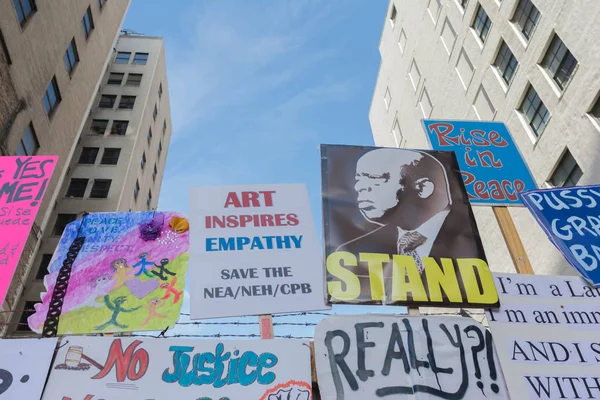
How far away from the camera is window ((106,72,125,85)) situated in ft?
149

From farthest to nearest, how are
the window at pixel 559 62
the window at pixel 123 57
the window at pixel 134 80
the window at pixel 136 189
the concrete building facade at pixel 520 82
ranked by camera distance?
the window at pixel 123 57
the window at pixel 134 80
the window at pixel 136 189
the window at pixel 559 62
the concrete building facade at pixel 520 82

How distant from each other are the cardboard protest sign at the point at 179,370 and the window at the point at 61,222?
3200 centimetres

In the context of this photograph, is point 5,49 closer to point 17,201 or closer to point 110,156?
point 17,201

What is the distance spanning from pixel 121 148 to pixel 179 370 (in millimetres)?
37092

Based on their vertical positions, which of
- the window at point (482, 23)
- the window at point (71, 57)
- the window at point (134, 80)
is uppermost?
the window at point (134, 80)

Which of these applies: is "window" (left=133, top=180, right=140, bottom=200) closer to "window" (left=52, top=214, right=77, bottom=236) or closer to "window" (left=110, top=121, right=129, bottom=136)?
"window" (left=110, top=121, right=129, bottom=136)

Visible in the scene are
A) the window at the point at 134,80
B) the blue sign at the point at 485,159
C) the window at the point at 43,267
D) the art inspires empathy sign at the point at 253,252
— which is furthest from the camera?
the window at the point at 134,80

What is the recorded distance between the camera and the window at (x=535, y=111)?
19.8 metres

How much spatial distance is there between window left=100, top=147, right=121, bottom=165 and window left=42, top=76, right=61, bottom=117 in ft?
52.8

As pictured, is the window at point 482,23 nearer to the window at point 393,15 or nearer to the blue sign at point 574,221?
the window at point 393,15

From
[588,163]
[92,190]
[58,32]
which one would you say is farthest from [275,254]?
[92,190]

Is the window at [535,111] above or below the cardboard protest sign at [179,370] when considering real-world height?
above

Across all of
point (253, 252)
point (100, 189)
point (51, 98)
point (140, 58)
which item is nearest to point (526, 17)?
point (253, 252)

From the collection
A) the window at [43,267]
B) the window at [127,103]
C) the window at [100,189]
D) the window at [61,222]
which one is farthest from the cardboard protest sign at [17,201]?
the window at [127,103]
